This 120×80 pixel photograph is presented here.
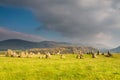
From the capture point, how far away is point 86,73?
3578 centimetres

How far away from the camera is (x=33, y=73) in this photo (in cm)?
3466

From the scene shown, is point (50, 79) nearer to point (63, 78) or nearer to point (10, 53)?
point (63, 78)

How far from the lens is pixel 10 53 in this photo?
302 ft

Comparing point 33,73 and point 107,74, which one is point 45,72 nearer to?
point 33,73

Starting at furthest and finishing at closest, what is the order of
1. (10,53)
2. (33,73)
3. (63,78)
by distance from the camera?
(10,53) < (33,73) < (63,78)

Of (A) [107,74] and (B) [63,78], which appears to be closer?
(B) [63,78]

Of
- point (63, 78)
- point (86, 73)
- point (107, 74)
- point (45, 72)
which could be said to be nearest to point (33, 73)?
point (45, 72)

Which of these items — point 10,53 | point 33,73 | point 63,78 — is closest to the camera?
point 63,78

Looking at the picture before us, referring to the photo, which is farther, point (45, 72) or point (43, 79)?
point (45, 72)

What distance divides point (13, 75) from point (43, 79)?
467 centimetres

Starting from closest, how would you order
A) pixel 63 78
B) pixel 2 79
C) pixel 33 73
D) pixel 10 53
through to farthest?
pixel 2 79, pixel 63 78, pixel 33 73, pixel 10 53

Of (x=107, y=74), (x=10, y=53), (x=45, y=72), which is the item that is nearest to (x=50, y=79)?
(x=45, y=72)

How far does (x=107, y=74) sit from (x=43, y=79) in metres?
10.7

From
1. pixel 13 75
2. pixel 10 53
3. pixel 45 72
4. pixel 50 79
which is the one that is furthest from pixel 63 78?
pixel 10 53
